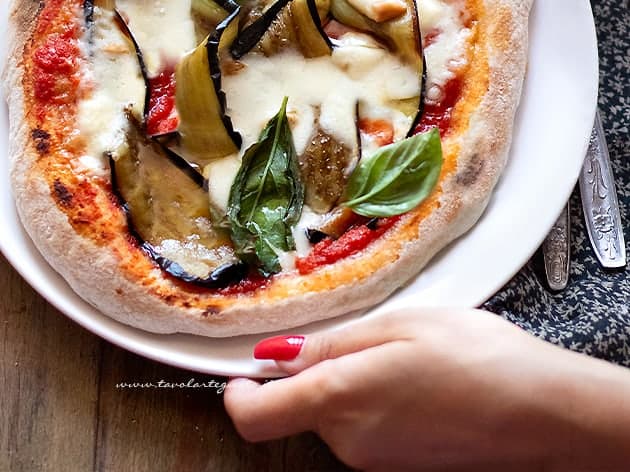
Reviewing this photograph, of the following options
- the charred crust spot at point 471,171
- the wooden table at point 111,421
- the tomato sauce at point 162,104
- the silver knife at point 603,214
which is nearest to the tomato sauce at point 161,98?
the tomato sauce at point 162,104

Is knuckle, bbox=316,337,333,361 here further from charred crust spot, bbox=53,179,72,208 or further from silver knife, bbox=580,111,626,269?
silver knife, bbox=580,111,626,269

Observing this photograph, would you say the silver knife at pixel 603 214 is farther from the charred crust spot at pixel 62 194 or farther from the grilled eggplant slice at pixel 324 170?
the charred crust spot at pixel 62 194

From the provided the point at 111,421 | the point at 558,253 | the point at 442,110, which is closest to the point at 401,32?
the point at 442,110

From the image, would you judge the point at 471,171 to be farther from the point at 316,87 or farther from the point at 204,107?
the point at 204,107

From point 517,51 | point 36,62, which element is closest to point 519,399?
point 517,51

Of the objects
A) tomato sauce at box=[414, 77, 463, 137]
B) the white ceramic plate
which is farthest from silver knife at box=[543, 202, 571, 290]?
tomato sauce at box=[414, 77, 463, 137]
